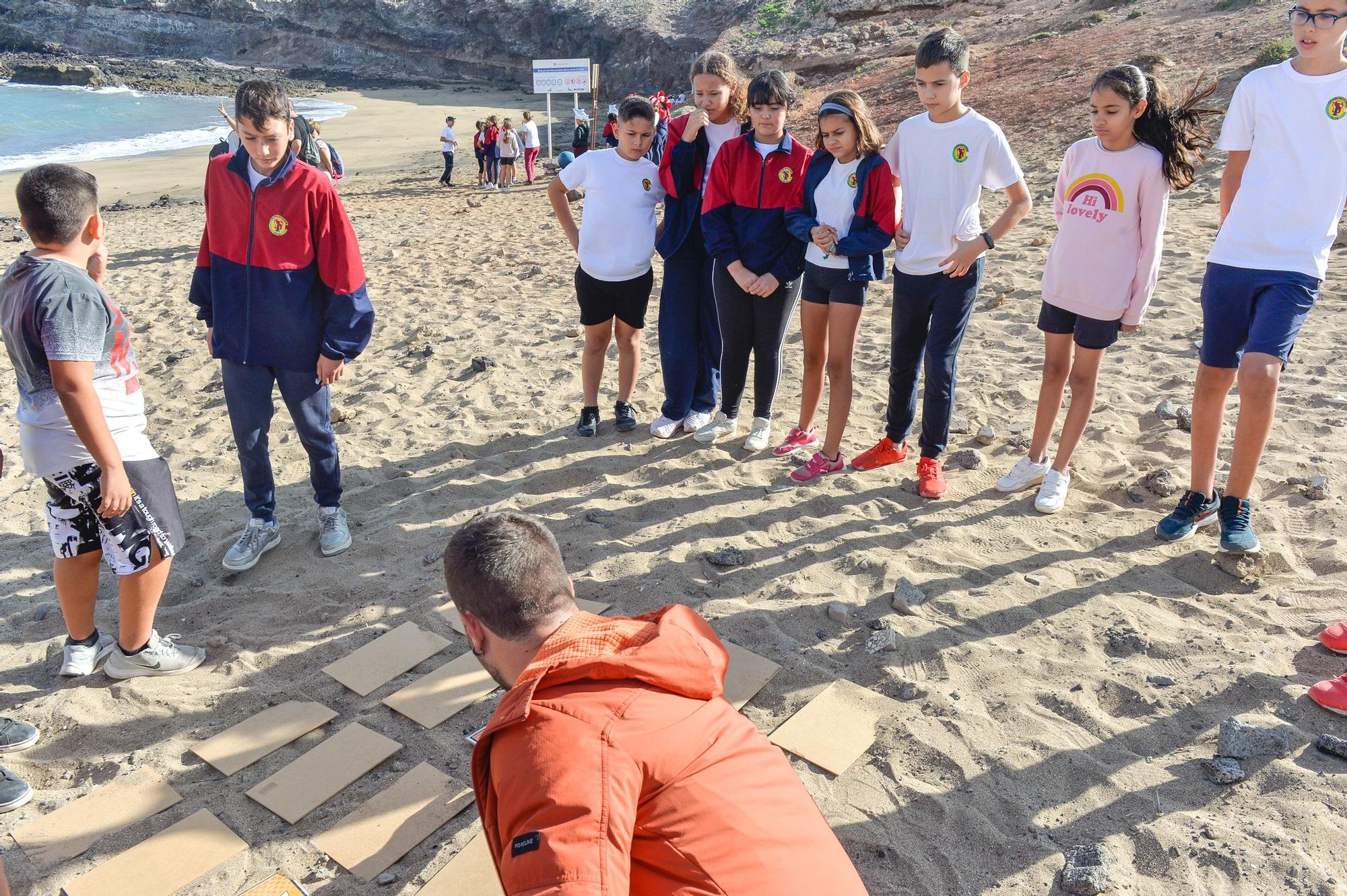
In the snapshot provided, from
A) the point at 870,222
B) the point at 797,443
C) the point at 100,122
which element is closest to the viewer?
the point at 870,222

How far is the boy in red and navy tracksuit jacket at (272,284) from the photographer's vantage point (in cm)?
365

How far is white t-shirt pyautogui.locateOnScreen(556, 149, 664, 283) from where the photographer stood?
15.6 ft

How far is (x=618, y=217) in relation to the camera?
477cm

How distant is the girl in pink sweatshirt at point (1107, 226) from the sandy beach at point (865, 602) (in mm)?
581

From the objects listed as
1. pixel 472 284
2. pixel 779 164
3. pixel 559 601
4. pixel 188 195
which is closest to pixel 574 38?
pixel 188 195

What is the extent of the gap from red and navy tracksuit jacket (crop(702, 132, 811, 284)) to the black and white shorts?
2751 millimetres

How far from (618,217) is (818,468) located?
1704mm

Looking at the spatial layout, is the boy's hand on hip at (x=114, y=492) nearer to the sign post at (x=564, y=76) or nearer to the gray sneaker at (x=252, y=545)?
the gray sneaker at (x=252, y=545)

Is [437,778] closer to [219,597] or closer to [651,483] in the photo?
[219,597]

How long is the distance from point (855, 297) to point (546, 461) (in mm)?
1881

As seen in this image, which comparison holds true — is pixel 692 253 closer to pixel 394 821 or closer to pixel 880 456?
pixel 880 456

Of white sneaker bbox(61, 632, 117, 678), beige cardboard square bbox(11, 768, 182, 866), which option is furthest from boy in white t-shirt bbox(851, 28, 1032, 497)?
white sneaker bbox(61, 632, 117, 678)

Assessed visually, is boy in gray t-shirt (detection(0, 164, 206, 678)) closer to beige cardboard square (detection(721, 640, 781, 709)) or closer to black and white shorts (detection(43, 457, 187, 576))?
black and white shorts (detection(43, 457, 187, 576))

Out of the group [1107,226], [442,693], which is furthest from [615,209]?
[442,693]
